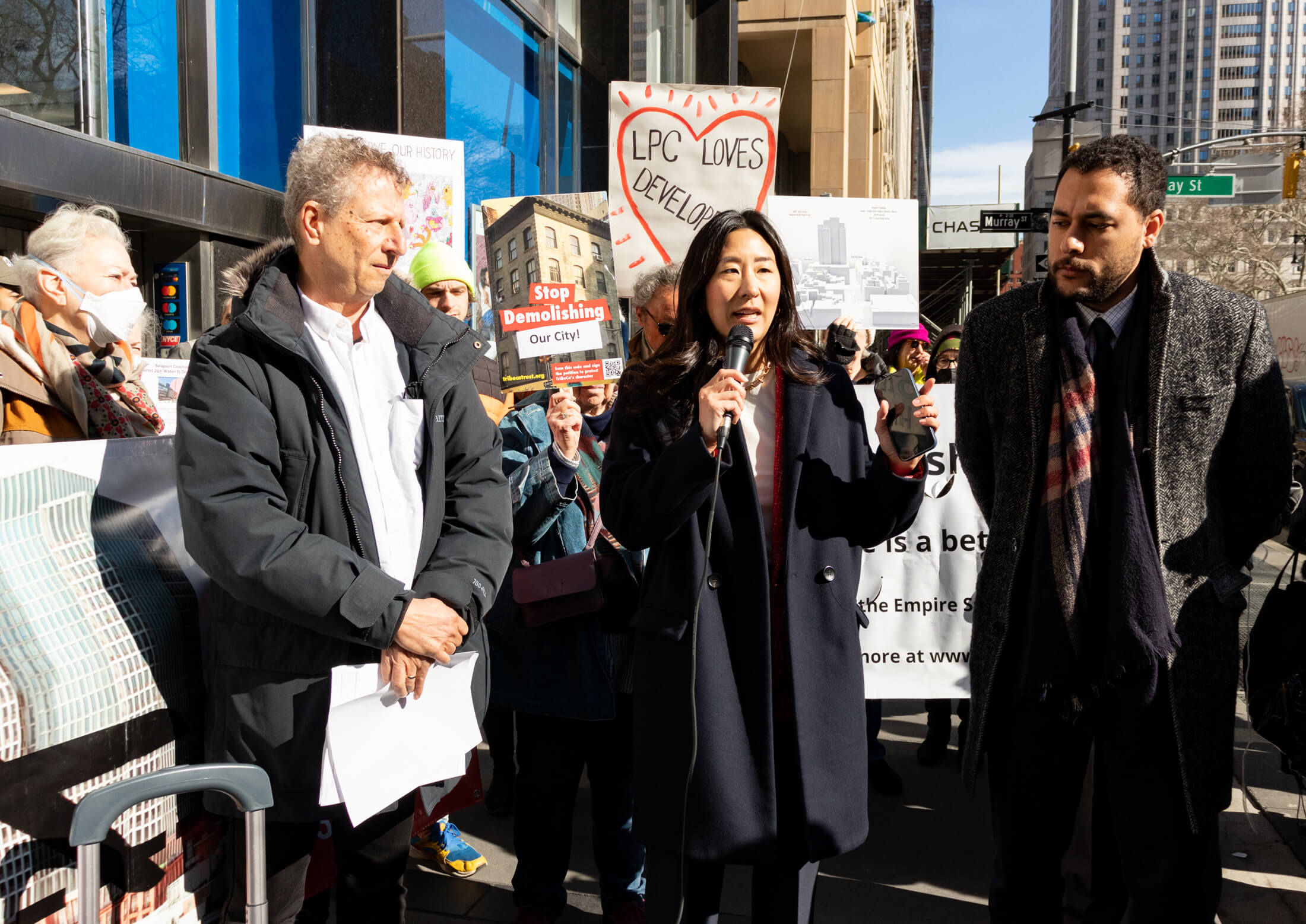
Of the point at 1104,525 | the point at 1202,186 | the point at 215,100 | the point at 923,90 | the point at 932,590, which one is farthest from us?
the point at 923,90

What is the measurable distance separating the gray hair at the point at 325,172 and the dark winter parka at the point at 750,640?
2.88 ft

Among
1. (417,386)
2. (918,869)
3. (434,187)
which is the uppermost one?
(434,187)

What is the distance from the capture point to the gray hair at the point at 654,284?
369 centimetres

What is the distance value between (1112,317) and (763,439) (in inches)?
34.8

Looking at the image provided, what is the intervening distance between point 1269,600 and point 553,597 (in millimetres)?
2046

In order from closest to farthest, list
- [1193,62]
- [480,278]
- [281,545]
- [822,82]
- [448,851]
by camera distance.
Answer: [281,545]
[448,851]
[480,278]
[822,82]
[1193,62]

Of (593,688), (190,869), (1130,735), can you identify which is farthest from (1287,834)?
(190,869)

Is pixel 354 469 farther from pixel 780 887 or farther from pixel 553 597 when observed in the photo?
pixel 780 887

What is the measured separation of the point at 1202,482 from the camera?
2.34m

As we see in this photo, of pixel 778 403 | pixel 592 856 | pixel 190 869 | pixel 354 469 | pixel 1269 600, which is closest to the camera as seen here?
pixel 190 869

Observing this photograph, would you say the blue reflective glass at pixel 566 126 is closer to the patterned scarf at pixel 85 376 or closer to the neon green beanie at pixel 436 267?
the neon green beanie at pixel 436 267

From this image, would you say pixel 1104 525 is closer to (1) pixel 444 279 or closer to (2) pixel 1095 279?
(2) pixel 1095 279

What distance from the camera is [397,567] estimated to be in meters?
2.23

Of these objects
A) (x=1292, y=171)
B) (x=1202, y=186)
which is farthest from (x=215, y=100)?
(x=1292, y=171)
